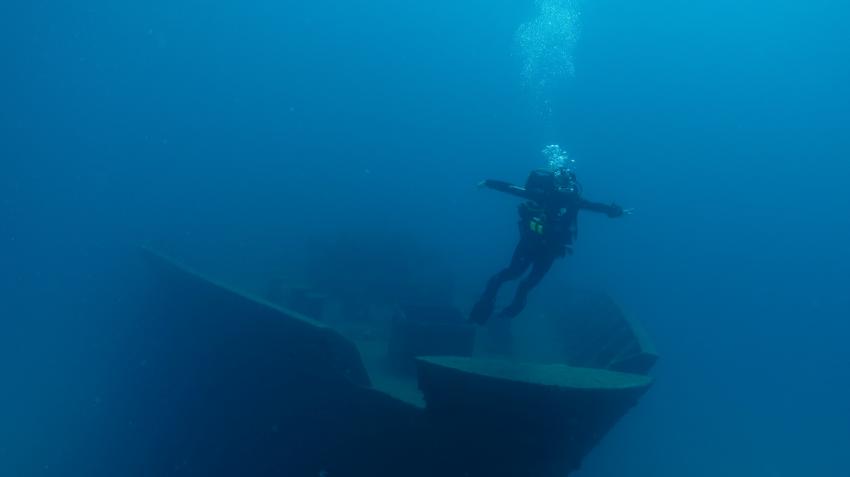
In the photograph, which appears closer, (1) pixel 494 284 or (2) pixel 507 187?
(2) pixel 507 187

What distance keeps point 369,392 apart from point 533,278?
2.48 m

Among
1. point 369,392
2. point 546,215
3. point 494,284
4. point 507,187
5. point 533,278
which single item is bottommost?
point 369,392

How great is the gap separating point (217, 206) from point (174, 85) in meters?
83.6

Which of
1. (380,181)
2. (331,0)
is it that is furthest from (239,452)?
(331,0)

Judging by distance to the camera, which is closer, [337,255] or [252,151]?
[337,255]

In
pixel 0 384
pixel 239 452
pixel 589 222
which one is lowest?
pixel 0 384

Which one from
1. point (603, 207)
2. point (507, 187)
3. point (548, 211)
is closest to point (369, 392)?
point (507, 187)

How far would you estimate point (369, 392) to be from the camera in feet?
21.5

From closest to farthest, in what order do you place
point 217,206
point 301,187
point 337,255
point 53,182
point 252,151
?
point 337,255 → point 217,206 → point 301,187 → point 53,182 → point 252,151

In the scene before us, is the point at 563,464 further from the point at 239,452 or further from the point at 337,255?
the point at 337,255

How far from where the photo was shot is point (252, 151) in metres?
89.8

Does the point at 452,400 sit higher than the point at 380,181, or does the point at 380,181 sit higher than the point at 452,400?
the point at 380,181

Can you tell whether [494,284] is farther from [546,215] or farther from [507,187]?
[507,187]

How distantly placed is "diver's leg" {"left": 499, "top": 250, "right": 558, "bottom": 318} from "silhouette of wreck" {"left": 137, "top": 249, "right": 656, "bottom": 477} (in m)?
→ 0.63
